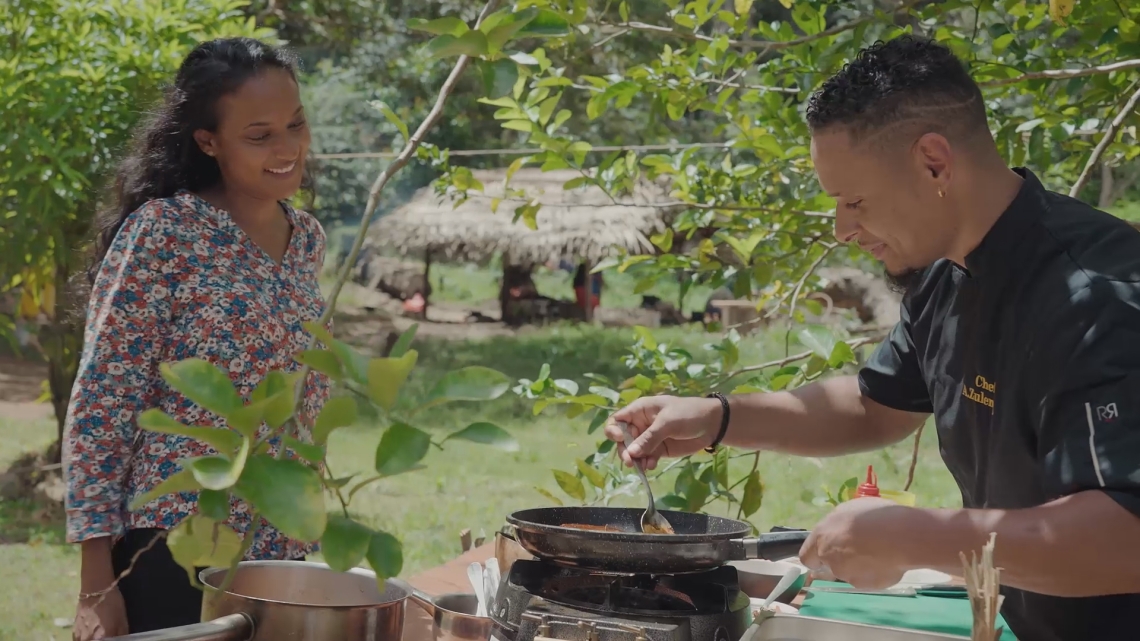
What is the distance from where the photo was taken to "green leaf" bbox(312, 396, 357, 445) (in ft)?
2.77

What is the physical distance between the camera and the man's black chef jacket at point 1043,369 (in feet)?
4.51

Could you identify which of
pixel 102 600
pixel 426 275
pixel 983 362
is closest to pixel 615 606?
pixel 983 362

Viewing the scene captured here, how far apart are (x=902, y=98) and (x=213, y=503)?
1246mm

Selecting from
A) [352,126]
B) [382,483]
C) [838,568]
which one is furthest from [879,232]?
[352,126]

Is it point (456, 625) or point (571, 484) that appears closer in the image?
point (456, 625)

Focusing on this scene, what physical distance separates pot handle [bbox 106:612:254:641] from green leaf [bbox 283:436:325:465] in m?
0.28

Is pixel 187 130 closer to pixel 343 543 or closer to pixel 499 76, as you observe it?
pixel 499 76

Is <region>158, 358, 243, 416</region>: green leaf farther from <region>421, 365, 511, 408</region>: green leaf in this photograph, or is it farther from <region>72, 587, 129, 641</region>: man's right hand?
<region>72, 587, 129, 641</region>: man's right hand

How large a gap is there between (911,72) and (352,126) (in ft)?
52.1

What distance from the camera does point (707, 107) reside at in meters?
3.09

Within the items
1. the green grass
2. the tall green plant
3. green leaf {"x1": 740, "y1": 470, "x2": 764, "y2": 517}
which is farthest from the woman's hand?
the tall green plant

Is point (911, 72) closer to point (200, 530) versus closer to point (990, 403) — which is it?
point (990, 403)

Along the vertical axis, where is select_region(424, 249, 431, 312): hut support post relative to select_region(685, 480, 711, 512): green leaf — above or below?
above

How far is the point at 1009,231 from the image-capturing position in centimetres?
164
